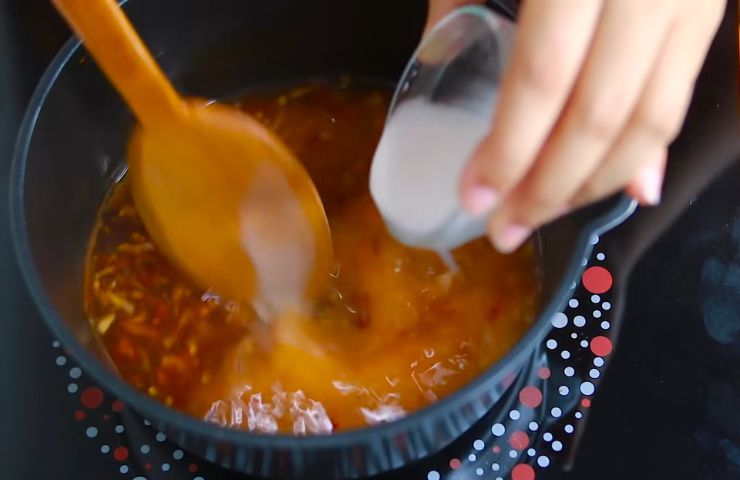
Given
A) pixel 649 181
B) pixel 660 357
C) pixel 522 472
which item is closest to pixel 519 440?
pixel 522 472

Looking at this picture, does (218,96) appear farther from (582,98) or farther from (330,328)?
(582,98)

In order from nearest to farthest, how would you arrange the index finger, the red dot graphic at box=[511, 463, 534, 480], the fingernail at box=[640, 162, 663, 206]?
the index finger
the fingernail at box=[640, 162, 663, 206]
the red dot graphic at box=[511, 463, 534, 480]

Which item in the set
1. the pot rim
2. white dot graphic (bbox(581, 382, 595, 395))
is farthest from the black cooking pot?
white dot graphic (bbox(581, 382, 595, 395))

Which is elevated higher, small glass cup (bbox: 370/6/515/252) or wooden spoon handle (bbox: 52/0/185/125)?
wooden spoon handle (bbox: 52/0/185/125)

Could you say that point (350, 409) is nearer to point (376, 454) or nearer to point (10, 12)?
point (376, 454)

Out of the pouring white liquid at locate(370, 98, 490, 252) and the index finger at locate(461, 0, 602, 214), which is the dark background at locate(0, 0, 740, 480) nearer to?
the pouring white liquid at locate(370, 98, 490, 252)
